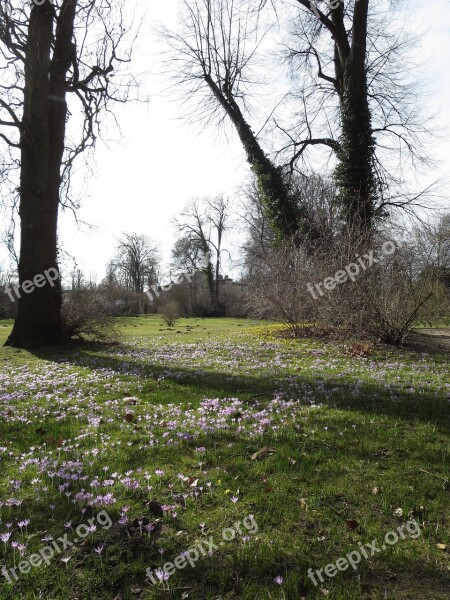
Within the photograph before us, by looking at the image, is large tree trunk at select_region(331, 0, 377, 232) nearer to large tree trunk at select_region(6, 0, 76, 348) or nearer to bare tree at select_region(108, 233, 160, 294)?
large tree trunk at select_region(6, 0, 76, 348)

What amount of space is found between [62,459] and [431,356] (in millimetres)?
8290

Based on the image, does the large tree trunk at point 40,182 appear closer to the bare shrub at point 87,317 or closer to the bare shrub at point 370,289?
the bare shrub at point 87,317

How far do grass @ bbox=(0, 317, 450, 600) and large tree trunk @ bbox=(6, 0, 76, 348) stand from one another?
5.85 meters

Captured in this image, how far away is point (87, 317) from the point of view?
1303cm

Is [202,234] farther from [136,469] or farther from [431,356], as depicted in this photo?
[136,469]

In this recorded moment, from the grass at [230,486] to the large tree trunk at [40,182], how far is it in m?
5.85

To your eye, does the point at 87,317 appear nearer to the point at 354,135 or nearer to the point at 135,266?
the point at 354,135

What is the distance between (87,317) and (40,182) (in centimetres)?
426

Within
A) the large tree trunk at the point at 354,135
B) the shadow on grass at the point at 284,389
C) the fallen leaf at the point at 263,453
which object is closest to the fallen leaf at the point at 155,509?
the fallen leaf at the point at 263,453

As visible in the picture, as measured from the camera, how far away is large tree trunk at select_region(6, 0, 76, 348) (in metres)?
11.1

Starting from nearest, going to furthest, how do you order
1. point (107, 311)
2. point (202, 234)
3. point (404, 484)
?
point (404, 484), point (107, 311), point (202, 234)

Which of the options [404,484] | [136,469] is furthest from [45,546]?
[404,484]

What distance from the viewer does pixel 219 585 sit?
6.85 ft

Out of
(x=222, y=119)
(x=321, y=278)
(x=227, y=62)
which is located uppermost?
(x=227, y=62)
